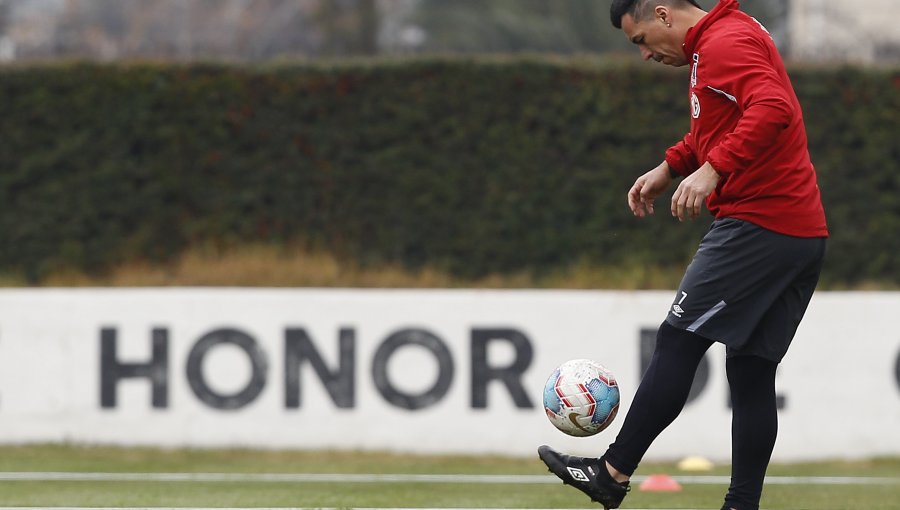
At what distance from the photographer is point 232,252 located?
13.5 m

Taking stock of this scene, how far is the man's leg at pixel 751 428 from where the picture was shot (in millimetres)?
5219

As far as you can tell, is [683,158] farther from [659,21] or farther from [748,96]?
[748,96]

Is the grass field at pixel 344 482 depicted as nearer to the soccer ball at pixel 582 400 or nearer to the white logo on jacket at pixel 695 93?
the soccer ball at pixel 582 400

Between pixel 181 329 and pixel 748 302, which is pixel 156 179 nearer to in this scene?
pixel 181 329

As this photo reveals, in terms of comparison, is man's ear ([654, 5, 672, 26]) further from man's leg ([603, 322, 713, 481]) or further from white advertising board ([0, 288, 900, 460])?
white advertising board ([0, 288, 900, 460])

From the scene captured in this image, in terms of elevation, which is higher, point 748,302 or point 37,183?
point 748,302

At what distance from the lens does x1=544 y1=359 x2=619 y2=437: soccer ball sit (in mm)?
5508

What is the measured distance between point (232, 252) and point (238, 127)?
4.00 ft

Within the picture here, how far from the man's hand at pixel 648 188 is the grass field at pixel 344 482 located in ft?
5.75

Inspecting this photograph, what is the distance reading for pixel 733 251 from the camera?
5.11 m

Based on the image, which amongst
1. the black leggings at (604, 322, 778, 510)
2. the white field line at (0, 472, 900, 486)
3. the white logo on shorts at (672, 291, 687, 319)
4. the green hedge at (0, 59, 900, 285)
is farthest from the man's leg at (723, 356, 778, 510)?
the green hedge at (0, 59, 900, 285)

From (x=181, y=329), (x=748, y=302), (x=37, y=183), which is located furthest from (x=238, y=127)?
(x=748, y=302)

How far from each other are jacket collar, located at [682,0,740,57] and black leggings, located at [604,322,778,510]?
40.8 inches

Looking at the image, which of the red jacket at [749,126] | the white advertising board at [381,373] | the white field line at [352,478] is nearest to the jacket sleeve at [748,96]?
the red jacket at [749,126]
